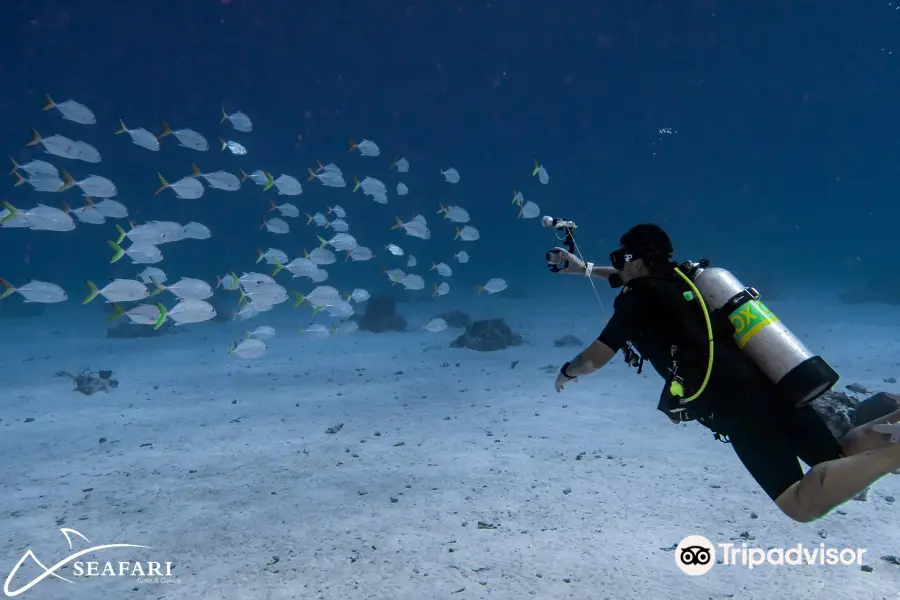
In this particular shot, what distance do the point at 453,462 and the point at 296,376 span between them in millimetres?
6427

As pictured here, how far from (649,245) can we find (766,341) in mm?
937

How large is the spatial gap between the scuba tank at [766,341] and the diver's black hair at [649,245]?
1.04 ft

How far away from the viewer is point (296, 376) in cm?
1115

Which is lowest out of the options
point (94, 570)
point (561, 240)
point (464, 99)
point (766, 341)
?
point (94, 570)

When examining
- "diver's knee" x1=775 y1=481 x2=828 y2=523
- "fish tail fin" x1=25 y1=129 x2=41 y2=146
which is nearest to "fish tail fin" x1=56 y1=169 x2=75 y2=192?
"fish tail fin" x1=25 y1=129 x2=41 y2=146

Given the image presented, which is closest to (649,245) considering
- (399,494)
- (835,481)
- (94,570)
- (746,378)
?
(746,378)

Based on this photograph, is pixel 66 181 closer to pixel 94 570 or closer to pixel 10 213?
pixel 10 213

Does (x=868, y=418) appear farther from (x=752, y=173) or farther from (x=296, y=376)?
(x=752, y=173)

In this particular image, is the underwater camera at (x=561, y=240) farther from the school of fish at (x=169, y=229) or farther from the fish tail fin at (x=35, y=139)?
the fish tail fin at (x=35, y=139)

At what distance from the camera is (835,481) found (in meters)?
2.53

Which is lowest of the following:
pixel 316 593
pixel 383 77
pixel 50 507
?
pixel 316 593

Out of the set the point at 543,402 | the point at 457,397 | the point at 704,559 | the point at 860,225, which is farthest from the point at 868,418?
the point at 860,225

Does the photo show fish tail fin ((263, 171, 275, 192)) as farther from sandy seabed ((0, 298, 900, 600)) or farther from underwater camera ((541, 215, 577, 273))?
underwater camera ((541, 215, 577, 273))

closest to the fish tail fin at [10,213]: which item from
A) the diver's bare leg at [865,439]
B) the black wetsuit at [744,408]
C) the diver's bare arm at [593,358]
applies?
the diver's bare arm at [593,358]
